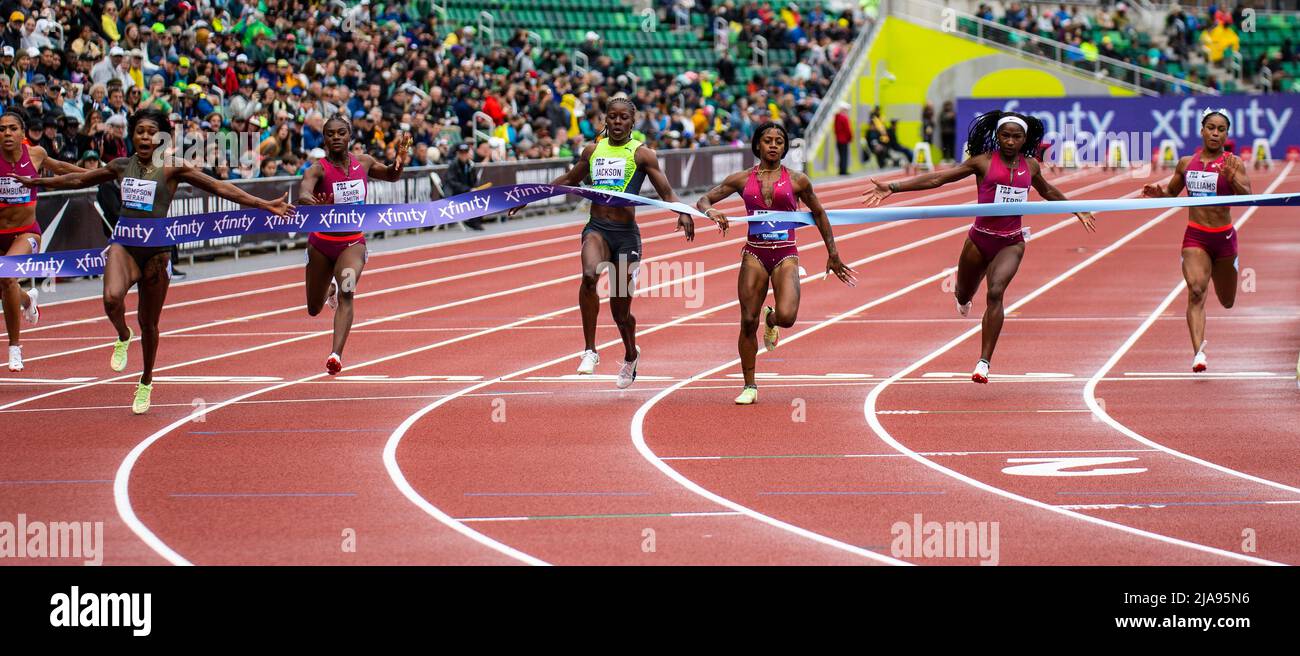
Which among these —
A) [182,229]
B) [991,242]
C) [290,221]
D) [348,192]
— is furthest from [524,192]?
[991,242]

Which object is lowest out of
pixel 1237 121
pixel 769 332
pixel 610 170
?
pixel 769 332

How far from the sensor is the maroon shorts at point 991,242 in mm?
11844

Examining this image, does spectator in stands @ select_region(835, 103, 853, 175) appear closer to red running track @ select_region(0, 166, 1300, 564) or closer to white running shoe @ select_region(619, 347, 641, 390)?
red running track @ select_region(0, 166, 1300, 564)

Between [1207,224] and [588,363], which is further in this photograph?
[1207,224]

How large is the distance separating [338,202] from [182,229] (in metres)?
1.07

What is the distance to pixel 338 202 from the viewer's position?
11.8 m

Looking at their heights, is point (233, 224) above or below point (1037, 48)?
below

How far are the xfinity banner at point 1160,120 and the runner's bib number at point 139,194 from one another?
125ft

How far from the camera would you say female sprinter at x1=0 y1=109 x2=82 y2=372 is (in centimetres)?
1266

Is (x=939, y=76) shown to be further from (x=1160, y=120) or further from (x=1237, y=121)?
(x=1237, y=121)

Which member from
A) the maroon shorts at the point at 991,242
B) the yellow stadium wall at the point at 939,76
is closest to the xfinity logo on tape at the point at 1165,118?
the yellow stadium wall at the point at 939,76

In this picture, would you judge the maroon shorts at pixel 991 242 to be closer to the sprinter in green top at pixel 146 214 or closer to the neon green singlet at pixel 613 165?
the neon green singlet at pixel 613 165
